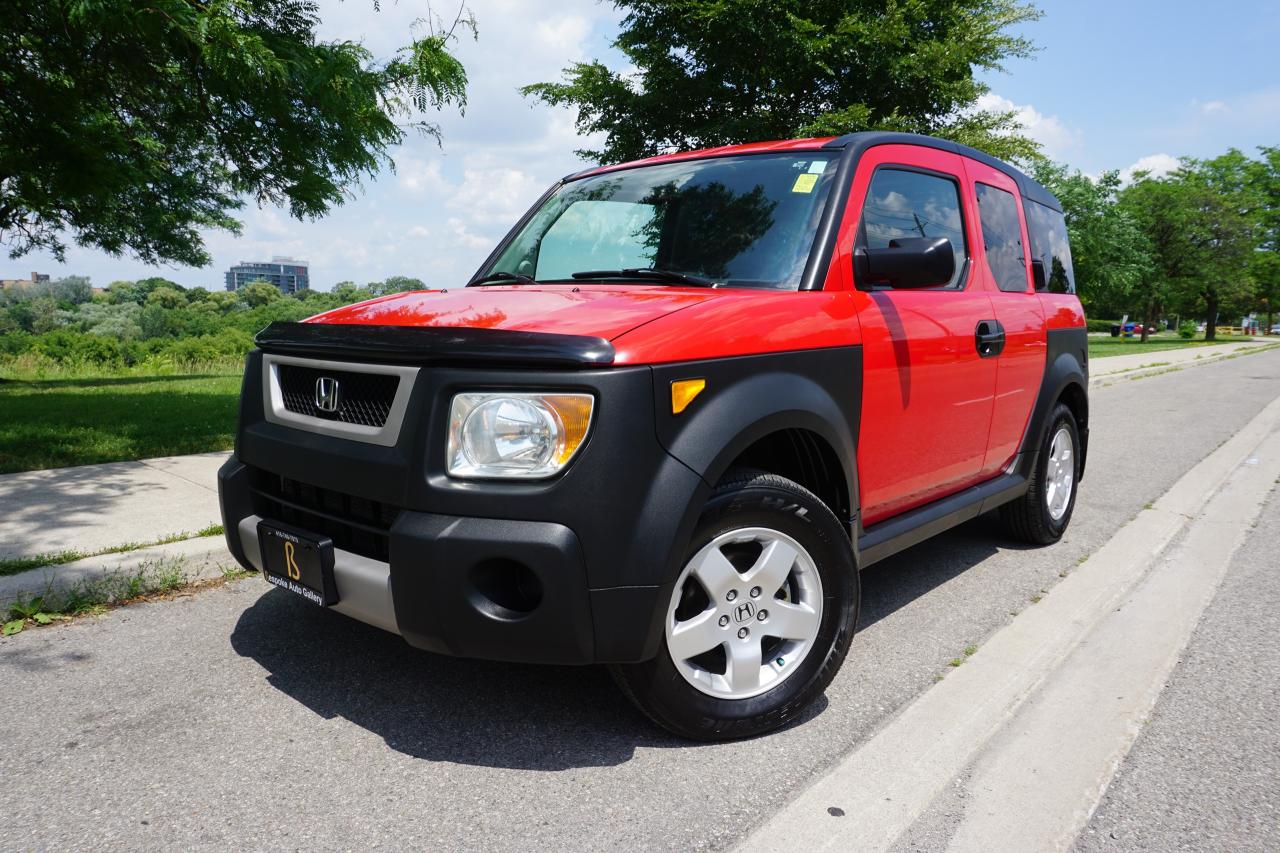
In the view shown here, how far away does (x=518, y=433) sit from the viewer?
234cm

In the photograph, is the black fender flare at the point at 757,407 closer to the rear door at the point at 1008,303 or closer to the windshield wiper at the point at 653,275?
the windshield wiper at the point at 653,275

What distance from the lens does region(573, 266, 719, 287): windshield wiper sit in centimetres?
315

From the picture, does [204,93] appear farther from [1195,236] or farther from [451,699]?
[1195,236]

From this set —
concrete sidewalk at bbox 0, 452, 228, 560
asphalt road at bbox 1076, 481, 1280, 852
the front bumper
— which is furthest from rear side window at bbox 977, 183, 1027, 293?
concrete sidewalk at bbox 0, 452, 228, 560

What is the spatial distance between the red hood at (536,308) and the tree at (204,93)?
3957mm

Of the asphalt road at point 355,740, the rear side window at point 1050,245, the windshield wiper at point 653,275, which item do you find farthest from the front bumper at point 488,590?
the rear side window at point 1050,245

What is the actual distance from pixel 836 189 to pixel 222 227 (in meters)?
22.0

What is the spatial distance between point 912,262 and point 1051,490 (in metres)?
2.63

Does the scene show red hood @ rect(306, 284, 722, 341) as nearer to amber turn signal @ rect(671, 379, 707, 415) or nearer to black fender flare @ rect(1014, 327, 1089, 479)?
amber turn signal @ rect(671, 379, 707, 415)

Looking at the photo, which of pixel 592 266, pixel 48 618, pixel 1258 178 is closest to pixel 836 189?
pixel 592 266

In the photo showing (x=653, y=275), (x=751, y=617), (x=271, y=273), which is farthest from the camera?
(x=271, y=273)

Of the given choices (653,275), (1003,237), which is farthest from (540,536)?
(1003,237)

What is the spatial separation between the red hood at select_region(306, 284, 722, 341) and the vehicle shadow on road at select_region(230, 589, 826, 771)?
4.11ft

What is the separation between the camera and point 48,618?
365 cm
